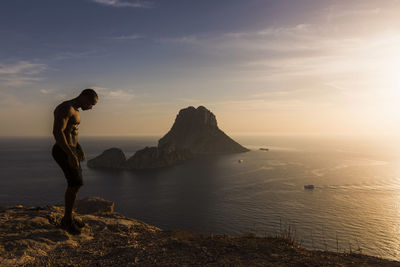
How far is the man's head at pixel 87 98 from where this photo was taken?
6203 millimetres

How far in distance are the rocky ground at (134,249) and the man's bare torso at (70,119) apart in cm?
261

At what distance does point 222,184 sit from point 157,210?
35.8 metres

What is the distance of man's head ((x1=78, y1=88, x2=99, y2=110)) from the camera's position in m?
6.20

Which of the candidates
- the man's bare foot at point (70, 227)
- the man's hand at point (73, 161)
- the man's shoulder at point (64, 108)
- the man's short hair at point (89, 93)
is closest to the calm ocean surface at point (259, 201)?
the man's bare foot at point (70, 227)

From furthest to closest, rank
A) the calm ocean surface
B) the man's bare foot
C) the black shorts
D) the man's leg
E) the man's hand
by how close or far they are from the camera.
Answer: the calm ocean surface → the man's bare foot → the man's leg → the black shorts → the man's hand

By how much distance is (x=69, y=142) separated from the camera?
19.9 ft

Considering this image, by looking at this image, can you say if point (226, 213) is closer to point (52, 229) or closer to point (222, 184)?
point (222, 184)

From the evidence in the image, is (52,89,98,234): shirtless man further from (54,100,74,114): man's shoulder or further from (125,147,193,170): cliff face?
(125,147,193,170): cliff face

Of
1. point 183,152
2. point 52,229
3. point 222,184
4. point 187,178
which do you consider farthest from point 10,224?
point 183,152

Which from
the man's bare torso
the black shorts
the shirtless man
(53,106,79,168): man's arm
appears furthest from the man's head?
the black shorts

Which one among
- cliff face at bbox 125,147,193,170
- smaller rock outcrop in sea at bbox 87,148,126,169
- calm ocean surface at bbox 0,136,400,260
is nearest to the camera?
calm ocean surface at bbox 0,136,400,260

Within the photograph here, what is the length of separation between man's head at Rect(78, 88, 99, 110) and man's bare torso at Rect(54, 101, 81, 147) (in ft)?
0.88

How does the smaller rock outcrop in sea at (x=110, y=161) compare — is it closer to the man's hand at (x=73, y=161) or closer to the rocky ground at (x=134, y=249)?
the rocky ground at (x=134, y=249)

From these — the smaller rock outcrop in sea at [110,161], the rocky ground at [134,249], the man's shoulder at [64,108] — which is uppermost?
the man's shoulder at [64,108]
